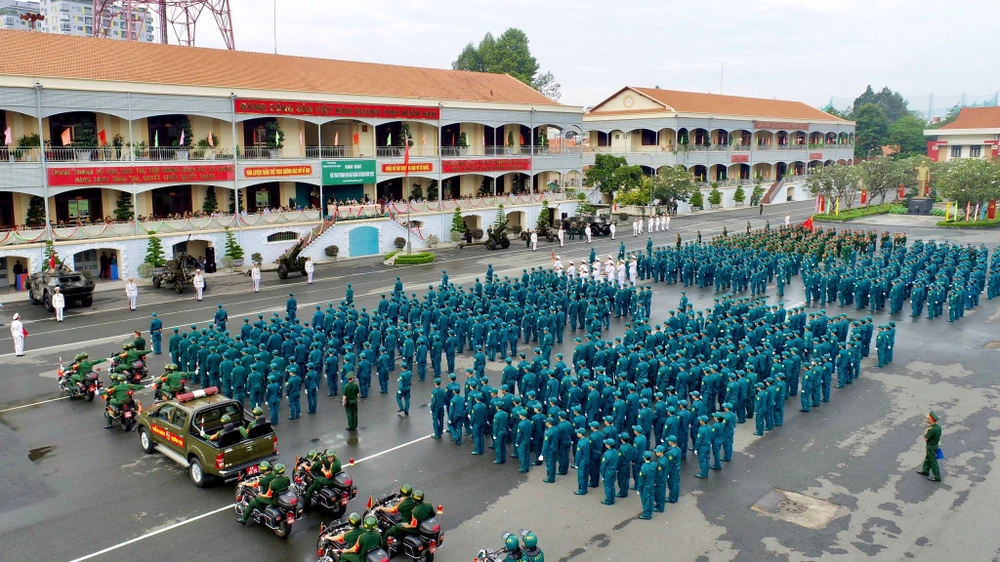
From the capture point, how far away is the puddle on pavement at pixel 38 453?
13.1 metres

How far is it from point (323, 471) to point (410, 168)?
30.5m

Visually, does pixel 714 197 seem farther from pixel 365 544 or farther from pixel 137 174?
pixel 365 544

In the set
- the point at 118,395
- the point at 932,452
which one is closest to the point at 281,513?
the point at 118,395

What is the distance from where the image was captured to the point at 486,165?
43.8 metres

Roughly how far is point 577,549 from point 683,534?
60.6 inches

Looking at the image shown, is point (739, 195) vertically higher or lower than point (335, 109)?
lower

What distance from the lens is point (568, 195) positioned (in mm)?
47812

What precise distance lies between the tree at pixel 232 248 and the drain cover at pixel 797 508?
83.3 feet

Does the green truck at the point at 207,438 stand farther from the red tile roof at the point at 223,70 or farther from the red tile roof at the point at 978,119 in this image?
the red tile roof at the point at 978,119

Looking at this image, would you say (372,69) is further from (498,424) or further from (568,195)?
(498,424)

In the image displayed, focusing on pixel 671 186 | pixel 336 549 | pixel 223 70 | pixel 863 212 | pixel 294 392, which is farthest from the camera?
pixel 863 212

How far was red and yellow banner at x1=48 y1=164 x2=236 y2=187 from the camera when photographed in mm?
28953

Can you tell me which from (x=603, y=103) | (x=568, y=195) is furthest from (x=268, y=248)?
(x=603, y=103)

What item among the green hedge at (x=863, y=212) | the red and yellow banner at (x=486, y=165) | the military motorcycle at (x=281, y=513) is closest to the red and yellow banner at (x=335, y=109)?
the red and yellow banner at (x=486, y=165)
